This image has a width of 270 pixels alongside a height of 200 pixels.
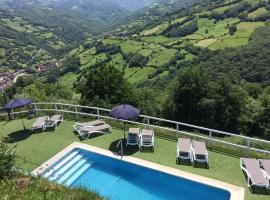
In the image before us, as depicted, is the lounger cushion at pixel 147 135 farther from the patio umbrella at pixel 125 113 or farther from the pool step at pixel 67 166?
the pool step at pixel 67 166

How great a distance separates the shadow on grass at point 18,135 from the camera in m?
16.0

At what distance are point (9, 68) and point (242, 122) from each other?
167 meters

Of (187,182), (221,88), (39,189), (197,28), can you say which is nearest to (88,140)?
(187,182)

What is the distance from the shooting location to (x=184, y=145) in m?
13.0

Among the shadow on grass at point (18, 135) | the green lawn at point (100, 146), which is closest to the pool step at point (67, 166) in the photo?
the green lawn at point (100, 146)

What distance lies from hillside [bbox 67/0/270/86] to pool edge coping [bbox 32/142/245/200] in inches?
2738

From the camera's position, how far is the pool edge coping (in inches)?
423

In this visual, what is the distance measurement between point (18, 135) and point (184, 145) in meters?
9.00

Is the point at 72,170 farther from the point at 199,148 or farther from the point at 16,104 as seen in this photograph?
the point at 199,148

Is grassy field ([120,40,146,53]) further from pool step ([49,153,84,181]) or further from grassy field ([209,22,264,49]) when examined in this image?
pool step ([49,153,84,181])

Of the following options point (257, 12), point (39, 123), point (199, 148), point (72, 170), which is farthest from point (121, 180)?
point (257, 12)

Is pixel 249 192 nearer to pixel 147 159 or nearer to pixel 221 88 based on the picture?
pixel 147 159

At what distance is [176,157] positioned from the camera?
515 inches

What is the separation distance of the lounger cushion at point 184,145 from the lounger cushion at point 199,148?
245mm
